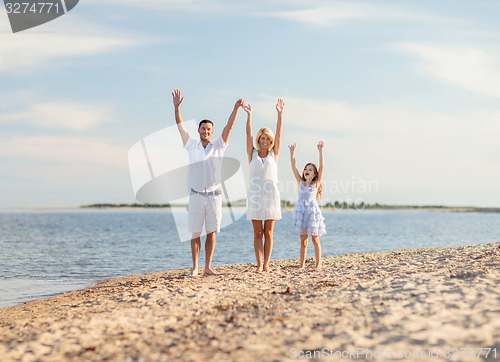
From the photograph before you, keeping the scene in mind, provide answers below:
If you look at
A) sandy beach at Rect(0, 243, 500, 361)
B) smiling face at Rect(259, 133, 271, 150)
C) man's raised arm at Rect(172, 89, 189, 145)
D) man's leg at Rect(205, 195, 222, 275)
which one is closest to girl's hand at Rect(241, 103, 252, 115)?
smiling face at Rect(259, 133, 271, 150)

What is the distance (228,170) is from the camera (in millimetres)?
7883

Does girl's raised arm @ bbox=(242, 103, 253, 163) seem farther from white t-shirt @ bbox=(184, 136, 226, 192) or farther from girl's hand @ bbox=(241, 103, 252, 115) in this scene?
white t-shirt @ bbox=(184, 136, 226, 192)

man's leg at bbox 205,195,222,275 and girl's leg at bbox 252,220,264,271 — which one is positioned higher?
man's leg at bbox 205,195,222,275

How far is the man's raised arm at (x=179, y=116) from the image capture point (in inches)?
281

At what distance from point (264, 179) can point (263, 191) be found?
179 millimetres

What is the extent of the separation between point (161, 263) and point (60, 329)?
9237 millimetres

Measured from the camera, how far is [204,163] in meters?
7.11

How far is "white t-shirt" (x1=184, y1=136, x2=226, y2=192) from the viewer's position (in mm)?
7105

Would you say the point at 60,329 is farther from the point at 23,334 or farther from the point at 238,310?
the point at 238,310

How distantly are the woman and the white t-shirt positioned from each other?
1.58 feet

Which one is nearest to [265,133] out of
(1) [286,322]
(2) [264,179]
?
(2) [264,179]

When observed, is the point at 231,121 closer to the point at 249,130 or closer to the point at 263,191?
the point at 249,130

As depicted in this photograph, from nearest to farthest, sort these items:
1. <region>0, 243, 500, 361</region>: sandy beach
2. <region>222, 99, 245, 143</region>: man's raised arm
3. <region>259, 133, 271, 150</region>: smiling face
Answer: <region>0, 243, 500, 361</region>: sandy beach
<region>222, 99, 245, 143</region>: man's raised arm
<region>259, 133, 271, 150</region>: smiling face

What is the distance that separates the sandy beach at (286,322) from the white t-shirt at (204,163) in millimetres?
1463
